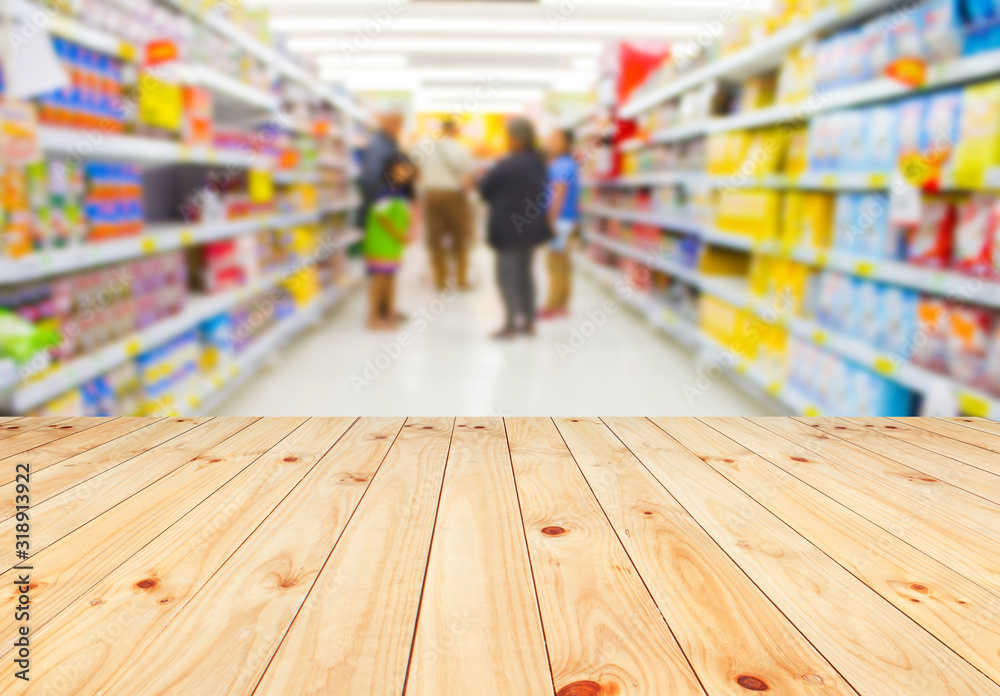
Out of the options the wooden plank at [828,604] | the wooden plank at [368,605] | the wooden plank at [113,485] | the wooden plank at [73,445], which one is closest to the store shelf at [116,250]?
the wooden plank at [73,445]

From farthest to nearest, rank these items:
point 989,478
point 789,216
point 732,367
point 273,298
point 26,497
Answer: point 273,298
point 732,367
point 789,216
point 989,478
point 26,497

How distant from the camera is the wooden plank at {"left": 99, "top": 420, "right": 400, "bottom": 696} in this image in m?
0.77

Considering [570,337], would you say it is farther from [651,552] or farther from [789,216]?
[651,552]

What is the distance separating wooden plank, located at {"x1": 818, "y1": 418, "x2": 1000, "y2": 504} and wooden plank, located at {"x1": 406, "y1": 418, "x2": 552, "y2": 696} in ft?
2.65

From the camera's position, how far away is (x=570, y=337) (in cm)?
561

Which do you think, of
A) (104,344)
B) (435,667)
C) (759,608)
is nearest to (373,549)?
(435,667)

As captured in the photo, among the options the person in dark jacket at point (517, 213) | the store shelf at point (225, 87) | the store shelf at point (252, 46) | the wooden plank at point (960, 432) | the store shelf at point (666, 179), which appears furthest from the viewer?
the person in dark jacket at point (517, 213)

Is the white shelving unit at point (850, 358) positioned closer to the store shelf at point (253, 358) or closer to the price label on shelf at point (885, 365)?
the price label on shelf at point (885, 365)

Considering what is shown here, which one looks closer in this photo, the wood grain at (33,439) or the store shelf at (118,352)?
the wood grain at (33,439)

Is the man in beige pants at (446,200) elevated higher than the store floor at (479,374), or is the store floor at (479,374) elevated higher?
the man in beige pants at (446,200)

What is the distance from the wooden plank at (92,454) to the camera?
1.29 meters

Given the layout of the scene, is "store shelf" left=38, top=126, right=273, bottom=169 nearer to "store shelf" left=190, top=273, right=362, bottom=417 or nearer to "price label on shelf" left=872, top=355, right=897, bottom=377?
"store shelf" left=190, top=273, right=362, bottom=417

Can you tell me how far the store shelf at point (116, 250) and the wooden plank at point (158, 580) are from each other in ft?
3.13

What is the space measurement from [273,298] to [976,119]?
4004mm
